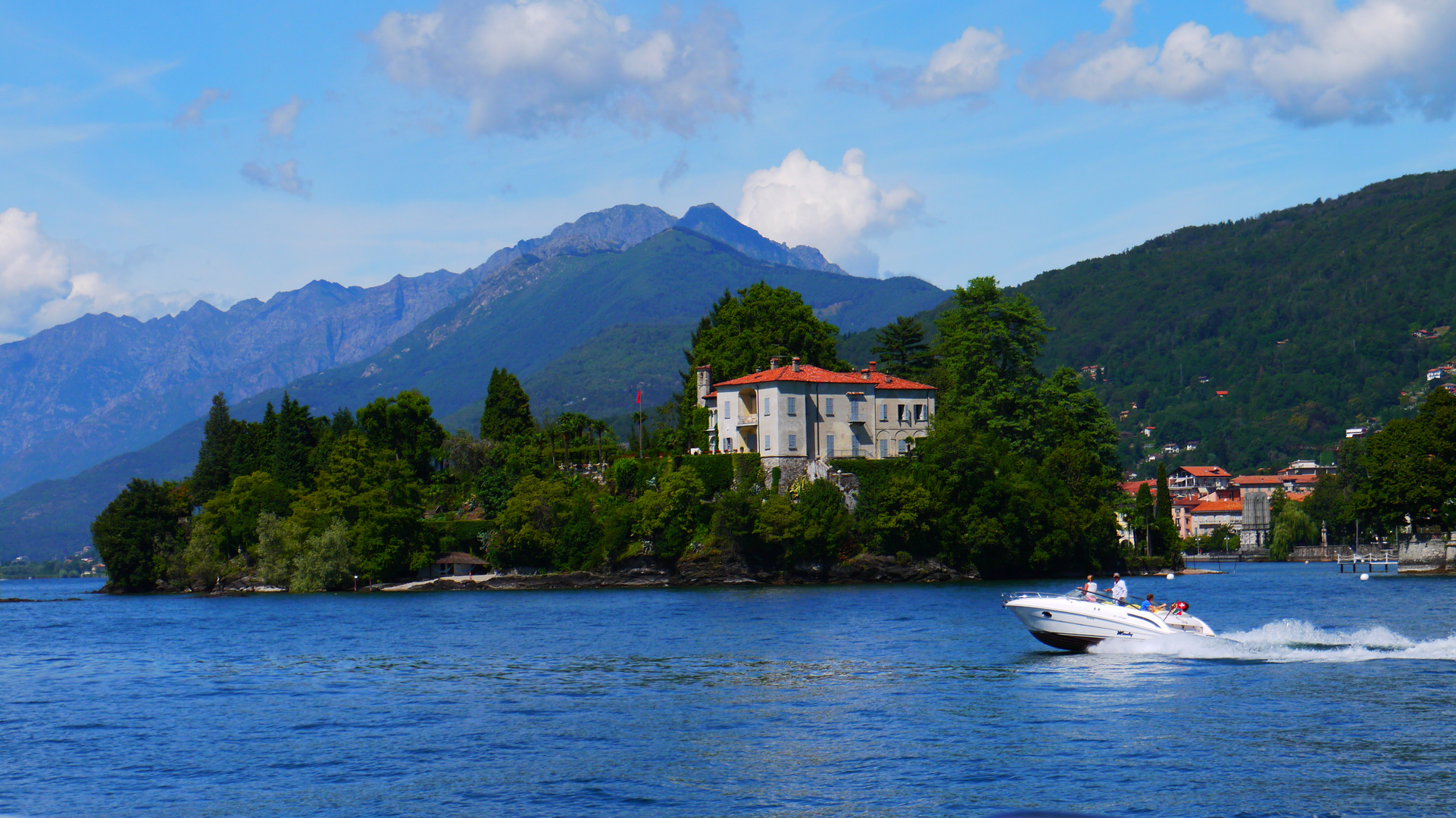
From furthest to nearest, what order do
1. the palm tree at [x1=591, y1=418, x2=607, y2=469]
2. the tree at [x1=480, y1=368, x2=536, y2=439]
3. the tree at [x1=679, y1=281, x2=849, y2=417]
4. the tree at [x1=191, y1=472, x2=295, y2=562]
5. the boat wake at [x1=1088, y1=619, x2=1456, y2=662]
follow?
1. the tree at [x1=480, y1=368, x2=536, y2=439]
2. the tree at [x1=191, y1=472, x2=295, y2=562]
3. the palm tree at [x1=591, y1=418, x2=607, y2=469]
4. the tree at [x1=679, y1=281, x2=849, y2=417]
5. the boat wake at [x1=1088, y1=619, x2=1456, y2=662]

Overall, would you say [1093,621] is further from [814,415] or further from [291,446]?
[291,446]

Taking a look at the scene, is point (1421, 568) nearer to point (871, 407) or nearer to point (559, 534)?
point (871, 407)

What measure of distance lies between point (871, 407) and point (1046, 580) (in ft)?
61.6

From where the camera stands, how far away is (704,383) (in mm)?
102438

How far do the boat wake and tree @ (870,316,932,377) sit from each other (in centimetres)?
6851

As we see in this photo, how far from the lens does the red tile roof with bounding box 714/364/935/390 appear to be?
92188 mm

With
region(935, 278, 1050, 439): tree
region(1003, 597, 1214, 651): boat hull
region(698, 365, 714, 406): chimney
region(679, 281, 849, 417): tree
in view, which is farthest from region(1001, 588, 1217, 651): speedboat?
region(698, 365, 714, 406): chimney

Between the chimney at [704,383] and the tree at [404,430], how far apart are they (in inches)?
1099

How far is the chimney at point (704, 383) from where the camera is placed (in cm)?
10200

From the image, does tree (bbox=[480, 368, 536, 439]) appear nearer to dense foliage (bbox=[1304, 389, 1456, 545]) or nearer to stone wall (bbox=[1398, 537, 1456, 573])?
dense foliage (bbox=[1304, 389, 1456, 545])

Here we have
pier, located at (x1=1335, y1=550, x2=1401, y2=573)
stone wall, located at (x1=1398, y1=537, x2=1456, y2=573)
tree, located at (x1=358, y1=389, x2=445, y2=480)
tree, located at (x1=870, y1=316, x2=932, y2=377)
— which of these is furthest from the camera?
pier, located at (x1=1335, y1=550, x2=1401, y2=573)

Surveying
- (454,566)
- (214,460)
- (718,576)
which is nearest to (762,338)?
(718,576)

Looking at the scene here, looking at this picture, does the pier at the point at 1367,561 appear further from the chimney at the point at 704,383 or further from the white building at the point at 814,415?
the chimney at the point at 704,383

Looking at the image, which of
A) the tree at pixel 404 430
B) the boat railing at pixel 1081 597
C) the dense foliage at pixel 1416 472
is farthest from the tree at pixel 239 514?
the dense foliage at pixel 1416 472
